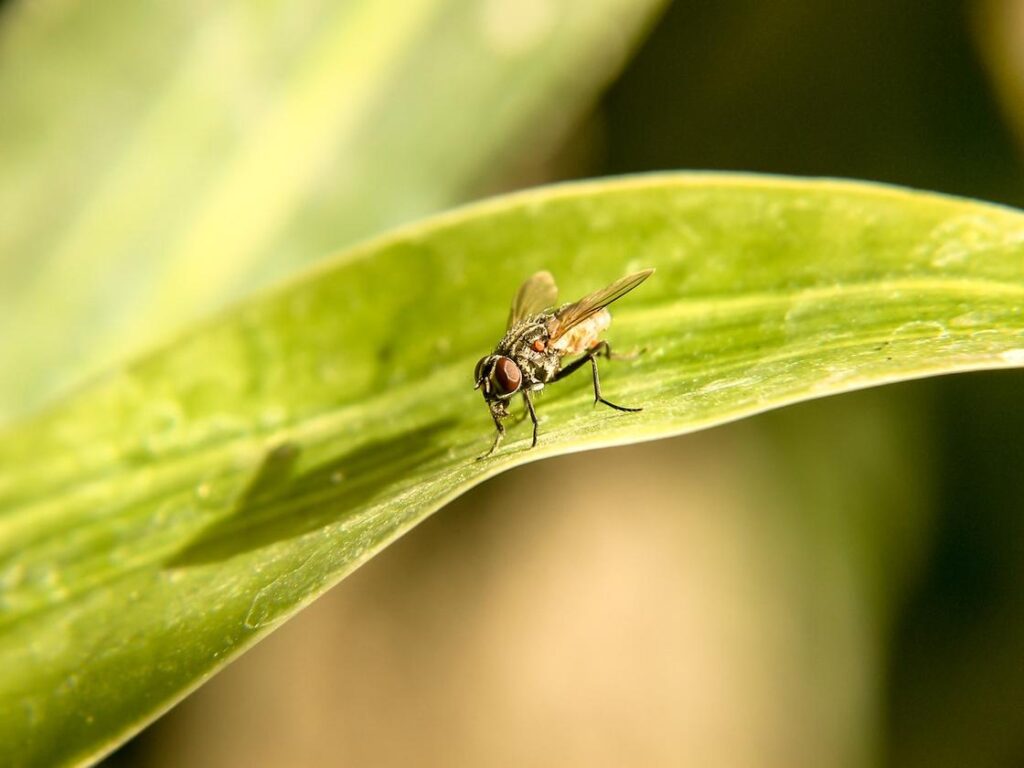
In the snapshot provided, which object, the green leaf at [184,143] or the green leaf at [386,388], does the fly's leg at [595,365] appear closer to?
the green leaf at [386,388]

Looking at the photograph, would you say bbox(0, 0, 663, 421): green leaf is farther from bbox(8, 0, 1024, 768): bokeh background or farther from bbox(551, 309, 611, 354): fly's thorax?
bbox(551, 309, 611, 354): fly's thorax

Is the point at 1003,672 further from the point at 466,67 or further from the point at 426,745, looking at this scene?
the point at 466,67

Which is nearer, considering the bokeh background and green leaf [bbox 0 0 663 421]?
green leaf [bbox 0 0 663 421]

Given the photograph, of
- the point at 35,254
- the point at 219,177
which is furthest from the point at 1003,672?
the point at 35,254

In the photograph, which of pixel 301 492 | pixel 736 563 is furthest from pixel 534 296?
pixel 736 563

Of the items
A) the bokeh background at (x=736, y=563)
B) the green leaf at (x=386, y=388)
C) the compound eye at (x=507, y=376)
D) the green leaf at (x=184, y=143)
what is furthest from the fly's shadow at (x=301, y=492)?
the bokeh background at (x=736, y=563)

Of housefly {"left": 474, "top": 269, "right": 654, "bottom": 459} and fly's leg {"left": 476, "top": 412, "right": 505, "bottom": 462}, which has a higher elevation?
housefly {"left": 474, "top": 269, "right": 654, "bottom": 459}

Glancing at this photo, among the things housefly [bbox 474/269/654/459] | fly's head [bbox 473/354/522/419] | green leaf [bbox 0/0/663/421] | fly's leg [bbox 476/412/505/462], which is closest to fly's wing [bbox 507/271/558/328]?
housefly [bbox 474/269/654/459]
